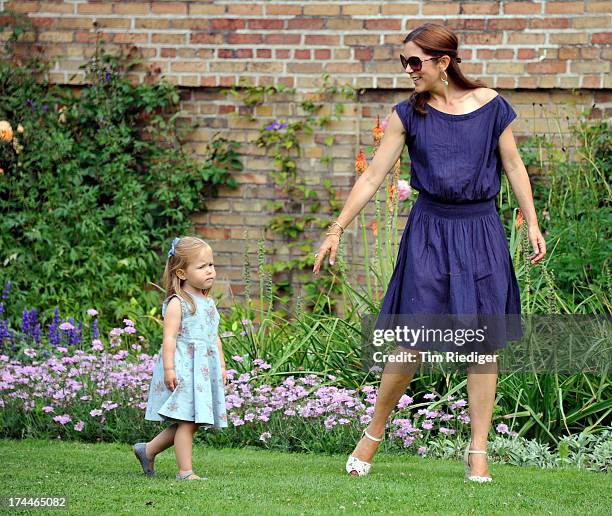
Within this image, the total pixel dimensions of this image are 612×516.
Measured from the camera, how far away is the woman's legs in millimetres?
3992

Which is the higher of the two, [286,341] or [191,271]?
[191,271]

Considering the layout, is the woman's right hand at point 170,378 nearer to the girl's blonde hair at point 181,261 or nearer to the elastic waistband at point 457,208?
the girl's blonde hair at point 181,261

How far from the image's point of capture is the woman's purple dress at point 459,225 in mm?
3947

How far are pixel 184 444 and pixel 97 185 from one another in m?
3.74

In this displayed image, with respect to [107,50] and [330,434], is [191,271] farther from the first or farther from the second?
[107,50]

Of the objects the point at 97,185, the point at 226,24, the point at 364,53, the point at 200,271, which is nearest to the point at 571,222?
the point at 364,53

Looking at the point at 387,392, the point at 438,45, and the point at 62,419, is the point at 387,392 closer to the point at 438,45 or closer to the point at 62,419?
the point at 438,45

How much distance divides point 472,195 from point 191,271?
114 cm

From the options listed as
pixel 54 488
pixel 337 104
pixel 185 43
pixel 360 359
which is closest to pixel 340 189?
pixel 337 104

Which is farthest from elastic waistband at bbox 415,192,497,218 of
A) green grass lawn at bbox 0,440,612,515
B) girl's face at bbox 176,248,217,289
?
green grass lawn at bbox 0,440,612,515

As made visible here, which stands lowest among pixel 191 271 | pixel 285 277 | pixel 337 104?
pixel 285 277

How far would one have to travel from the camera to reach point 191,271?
13.3 feet

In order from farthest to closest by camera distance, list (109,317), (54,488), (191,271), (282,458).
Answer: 1. (109,317)
2. (282,458)
3. (191,271)
4. (54,488)

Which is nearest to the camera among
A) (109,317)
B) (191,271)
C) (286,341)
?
(191,271)
